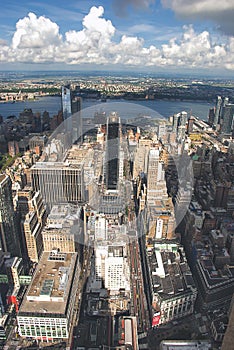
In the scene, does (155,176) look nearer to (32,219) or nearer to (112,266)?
(112,266)

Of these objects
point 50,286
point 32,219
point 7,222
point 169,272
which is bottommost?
point 169,272

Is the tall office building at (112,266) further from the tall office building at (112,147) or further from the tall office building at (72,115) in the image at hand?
the tall office building at (72,115)

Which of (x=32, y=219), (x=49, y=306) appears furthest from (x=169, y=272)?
(x=32, y=219)

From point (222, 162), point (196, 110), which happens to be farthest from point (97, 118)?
point (196, 110)

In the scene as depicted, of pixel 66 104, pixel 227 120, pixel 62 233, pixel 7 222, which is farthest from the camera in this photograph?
pixel 227 120

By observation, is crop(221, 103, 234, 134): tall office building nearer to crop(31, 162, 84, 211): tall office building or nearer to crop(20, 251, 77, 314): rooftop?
crop(31, 162, 84, 211): tall office building

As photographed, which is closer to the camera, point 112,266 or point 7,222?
point 112,266

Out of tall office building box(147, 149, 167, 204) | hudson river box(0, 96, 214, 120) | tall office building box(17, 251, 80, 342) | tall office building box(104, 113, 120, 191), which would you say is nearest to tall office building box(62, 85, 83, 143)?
hudson river box(0, 96, 214, 120)
